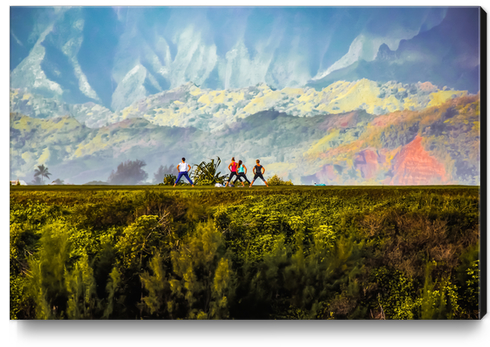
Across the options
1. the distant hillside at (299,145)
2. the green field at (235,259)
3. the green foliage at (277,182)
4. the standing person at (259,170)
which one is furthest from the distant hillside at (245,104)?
the green field at (235,259)

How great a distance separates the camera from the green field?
23.1ft

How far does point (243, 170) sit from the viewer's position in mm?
9477

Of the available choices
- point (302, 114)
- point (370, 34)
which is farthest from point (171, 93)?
point (370, 34)

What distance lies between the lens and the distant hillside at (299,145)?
8.08 m

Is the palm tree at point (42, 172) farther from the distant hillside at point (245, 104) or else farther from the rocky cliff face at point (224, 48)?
the rocky cliff face at point (224, 48)

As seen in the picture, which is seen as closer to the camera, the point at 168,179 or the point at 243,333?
the point at 243,333

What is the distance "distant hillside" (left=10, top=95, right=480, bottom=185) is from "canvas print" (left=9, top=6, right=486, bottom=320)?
0.05m

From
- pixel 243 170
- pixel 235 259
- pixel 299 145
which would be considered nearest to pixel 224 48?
pixel 243 170

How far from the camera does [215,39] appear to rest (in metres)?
7.99

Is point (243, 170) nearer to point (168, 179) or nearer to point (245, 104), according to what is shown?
point (245, 104)

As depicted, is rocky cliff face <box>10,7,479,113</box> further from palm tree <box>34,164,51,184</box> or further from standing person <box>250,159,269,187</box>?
standing person <box>250,159,269,187</box>

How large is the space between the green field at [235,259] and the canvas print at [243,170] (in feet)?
0.09

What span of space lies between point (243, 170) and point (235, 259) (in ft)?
8.80

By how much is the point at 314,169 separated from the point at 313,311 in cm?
352
